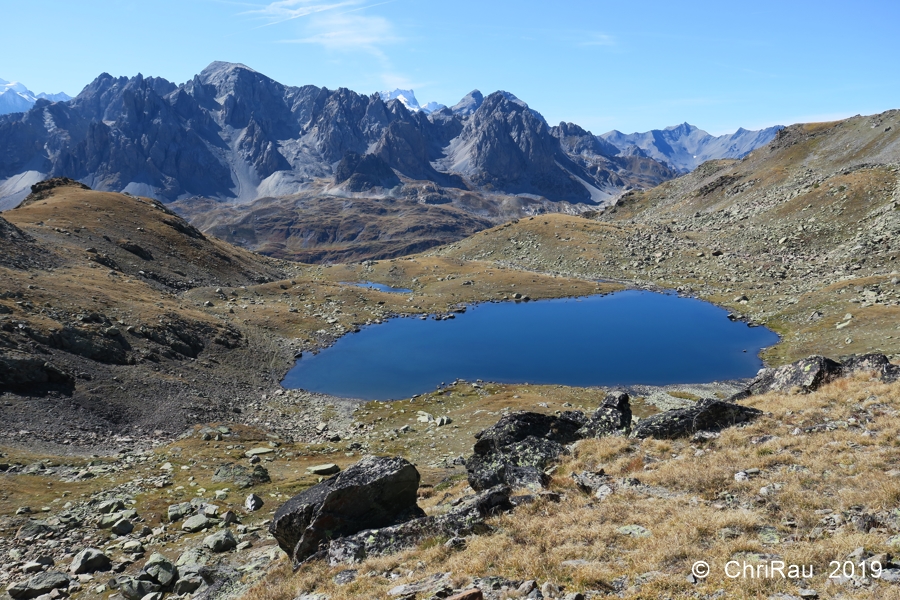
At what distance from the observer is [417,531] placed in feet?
56.7

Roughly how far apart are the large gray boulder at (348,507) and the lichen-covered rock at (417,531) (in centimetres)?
94

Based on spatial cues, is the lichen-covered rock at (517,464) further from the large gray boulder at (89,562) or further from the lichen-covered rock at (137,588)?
the large gray boulder at (89,562)

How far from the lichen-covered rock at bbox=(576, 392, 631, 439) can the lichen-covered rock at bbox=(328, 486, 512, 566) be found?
1092cm

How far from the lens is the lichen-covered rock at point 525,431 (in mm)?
26516

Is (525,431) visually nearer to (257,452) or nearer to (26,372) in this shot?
(257,452)

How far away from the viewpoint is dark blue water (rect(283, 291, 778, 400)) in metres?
65.4

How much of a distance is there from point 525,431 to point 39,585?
2131cm

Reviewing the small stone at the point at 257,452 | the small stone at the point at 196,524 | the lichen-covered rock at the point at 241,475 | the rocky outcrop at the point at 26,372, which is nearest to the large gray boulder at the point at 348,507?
the small stone at the point at 196,524

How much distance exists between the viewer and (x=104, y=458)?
1447 inches

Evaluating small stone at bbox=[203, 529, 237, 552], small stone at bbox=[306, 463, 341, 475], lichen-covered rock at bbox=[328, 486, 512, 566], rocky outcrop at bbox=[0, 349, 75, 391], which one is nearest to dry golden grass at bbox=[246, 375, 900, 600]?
lichen-covered rock at bbox=[328, 486, 512, 566]

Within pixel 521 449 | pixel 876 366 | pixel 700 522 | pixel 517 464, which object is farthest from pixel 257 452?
pixel 876 366

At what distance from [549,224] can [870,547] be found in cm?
15329

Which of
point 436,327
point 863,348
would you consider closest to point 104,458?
point 436,327

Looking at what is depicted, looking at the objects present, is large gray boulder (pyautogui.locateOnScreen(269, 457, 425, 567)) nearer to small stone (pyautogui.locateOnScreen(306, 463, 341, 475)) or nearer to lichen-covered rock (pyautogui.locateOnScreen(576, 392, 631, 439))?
lichen-covered rock (pyautogui.locateOnScreen(576, 392, 631, 439))
